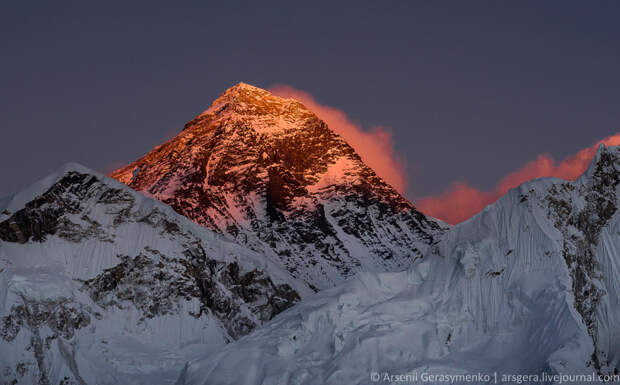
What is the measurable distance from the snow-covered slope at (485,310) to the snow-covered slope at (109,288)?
170 ft

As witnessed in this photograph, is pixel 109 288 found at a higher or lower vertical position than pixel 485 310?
higher

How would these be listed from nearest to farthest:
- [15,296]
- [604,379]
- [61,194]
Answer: [604,379] → [15,296] → [61,194]

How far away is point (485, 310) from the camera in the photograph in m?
74.1

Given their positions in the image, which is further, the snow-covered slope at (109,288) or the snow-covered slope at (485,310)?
the snow-covered slope at (109,288)

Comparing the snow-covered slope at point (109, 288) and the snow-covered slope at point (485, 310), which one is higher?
the snow-covered slope at point (109, 288)

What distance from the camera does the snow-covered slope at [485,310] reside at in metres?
69.6

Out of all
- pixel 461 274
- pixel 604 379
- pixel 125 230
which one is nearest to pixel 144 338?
pixel 125 230

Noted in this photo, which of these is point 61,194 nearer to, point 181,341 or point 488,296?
A: point 181,341

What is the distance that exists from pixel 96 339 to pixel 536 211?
7617 cm

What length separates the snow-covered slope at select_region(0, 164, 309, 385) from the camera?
411 ft

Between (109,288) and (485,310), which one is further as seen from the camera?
(109,288)

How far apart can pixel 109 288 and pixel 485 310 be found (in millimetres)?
80470

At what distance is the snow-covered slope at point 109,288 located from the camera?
12512cm

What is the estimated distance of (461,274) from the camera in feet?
253
